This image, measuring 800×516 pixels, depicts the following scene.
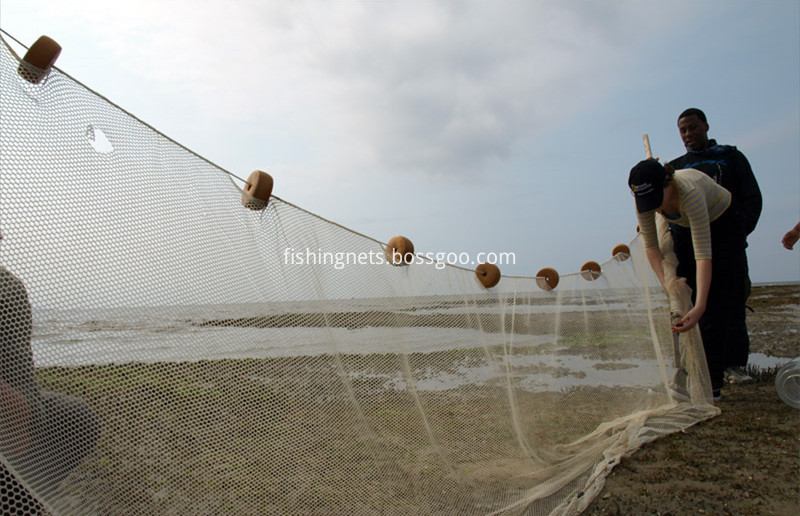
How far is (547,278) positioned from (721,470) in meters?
1.46

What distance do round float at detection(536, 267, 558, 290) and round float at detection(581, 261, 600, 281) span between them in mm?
441

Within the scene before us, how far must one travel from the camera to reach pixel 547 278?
327cm

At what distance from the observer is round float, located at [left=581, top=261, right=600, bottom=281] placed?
3608 mm

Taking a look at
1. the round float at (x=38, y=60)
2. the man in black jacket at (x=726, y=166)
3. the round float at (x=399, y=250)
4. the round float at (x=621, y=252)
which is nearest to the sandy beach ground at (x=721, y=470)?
the man in black jacket at (x=726, y=166)

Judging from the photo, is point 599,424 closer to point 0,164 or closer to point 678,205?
point 678,205

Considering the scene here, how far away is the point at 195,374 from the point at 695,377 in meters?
3.67

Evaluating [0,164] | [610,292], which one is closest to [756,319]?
[610,292]

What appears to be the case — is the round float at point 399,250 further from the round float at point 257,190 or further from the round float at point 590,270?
the round float at point 590,270

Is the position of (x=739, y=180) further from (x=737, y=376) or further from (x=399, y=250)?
(x=399, y=250)

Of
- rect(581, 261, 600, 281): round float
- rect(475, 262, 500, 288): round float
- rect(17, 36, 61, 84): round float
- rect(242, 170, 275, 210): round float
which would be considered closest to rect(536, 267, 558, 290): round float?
rect(581, 261, 600, 281): round float

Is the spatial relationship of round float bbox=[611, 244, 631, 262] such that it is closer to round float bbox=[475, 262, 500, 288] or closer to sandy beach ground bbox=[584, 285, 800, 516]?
sandy beach ground bbox=[584, 285, 800, 516]

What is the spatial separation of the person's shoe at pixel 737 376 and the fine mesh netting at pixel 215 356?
2658 mm

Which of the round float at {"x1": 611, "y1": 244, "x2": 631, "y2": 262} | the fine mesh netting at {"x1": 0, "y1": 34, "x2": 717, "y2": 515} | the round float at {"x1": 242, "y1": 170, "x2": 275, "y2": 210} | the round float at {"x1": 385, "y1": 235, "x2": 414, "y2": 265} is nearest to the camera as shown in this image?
the fine mesh netting at {"x1": 0, "y1": 34, "x2": 717, "y2": 515}

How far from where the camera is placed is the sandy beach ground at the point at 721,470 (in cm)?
211
